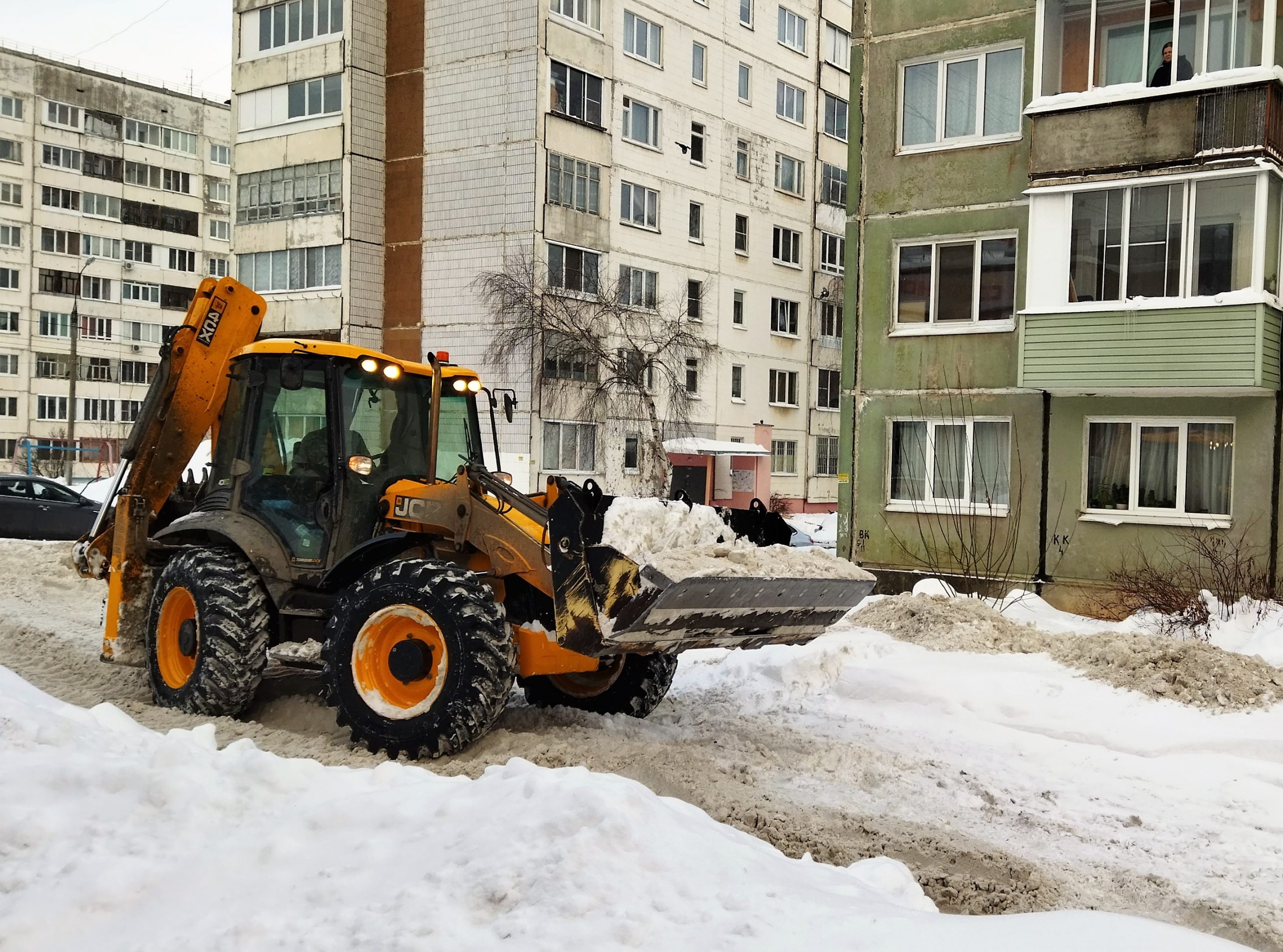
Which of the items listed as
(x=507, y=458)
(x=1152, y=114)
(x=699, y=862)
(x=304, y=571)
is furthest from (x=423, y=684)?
(x=507, y=458)

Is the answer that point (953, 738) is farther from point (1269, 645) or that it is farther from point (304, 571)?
point (304, 571)

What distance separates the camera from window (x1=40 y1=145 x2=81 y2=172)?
60219 millimetres

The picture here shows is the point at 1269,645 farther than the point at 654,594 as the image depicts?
Yes

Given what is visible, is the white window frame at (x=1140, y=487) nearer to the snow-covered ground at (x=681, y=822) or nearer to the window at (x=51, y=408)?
the snow-covered ground at (x=681, y=822)

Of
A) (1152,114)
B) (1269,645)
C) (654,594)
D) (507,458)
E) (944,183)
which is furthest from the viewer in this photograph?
(507,458)

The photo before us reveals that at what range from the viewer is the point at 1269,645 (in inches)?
424

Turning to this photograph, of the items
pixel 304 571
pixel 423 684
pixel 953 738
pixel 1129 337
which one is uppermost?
pixel 1129 337

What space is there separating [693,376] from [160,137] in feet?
132

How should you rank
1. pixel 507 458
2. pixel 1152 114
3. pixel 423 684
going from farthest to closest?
pixel 507 458, pixel 1152 114, pixel 423 684

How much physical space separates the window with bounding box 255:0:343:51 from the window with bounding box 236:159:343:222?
385 cm

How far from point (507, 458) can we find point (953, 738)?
839 inches

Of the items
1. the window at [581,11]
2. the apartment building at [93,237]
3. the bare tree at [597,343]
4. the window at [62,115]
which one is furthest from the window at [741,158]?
the window at [62,115]

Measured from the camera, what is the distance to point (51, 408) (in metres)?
58.8

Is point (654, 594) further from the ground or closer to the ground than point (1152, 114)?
closer to the ground
